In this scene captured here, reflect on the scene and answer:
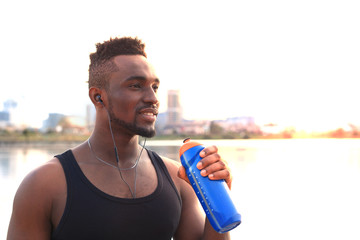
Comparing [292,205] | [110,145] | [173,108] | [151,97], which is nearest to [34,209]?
[110,145]

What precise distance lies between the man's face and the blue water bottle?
0.32 metres

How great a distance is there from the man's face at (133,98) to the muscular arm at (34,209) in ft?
1.34

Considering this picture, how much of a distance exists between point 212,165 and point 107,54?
0.83 m

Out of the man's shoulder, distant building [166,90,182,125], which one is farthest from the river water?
distant building [166,90,182,125]

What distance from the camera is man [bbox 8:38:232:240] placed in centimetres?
172

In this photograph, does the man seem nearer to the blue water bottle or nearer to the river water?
the blue water bottle

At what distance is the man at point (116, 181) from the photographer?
1.72m

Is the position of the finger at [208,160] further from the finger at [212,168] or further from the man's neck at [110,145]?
the man's neck at [110,145]

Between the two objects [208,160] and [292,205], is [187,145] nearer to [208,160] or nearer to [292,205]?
[208,160]

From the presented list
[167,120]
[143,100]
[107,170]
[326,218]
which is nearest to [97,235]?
[107,170]

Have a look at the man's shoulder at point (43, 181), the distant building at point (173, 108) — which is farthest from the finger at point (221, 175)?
the distant building at point (173, 108)

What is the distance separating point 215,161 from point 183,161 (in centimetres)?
13

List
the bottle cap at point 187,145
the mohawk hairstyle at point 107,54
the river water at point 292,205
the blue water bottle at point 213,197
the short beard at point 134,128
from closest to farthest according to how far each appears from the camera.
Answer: the blue water bottle at point 213,197 → the bottle cap at point 187,145 → the short beard at point 134,128 → the mohawk hairstyle at point 107,54 → the river water at point 292,205

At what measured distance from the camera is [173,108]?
95.1 metres
